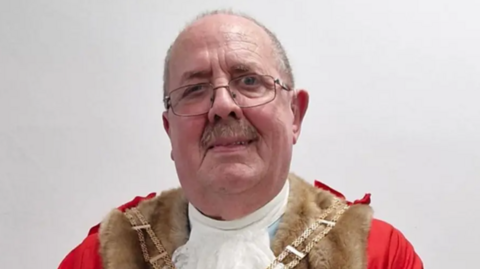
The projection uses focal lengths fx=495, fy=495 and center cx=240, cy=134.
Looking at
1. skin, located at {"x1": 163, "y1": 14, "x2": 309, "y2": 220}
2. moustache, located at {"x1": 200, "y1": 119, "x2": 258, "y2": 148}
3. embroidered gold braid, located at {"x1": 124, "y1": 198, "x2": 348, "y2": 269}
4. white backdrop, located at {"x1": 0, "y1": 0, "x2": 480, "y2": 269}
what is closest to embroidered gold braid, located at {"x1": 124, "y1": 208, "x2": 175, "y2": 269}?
embroidered gold braid, located at {"x1": 124, "y1": 198, "x2": 348, "y2": 269}

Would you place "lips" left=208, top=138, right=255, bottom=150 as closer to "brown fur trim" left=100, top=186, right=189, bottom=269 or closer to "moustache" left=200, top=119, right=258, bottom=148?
"moustache" left=200, top=119, right=258, bottom=148

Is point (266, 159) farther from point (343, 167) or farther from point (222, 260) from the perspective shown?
point (343, 167)

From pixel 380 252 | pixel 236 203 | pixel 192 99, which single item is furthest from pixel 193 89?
pixel 380 252

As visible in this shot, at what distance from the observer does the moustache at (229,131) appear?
2.79 ft

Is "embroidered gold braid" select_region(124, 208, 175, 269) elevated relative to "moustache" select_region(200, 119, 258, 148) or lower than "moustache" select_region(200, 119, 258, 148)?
lower

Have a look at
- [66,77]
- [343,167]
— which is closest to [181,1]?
[66,77]

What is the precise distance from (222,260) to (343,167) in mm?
539

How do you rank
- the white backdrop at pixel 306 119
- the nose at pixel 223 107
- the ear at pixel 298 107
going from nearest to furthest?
the nose at pixel 223 107 → the ear at pixel 298 107 → the white backdrop at pixel 306 119

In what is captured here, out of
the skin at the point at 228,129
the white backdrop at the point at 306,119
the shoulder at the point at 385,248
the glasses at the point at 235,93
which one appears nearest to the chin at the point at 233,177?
the skin at the point at 228,129

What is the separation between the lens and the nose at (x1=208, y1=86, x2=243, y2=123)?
85 centimetres

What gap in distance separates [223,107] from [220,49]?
0.12 meters

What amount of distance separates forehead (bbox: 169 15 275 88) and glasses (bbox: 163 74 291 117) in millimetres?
18

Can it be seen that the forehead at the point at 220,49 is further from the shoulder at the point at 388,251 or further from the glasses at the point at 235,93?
the shoulder at the point at 388,251

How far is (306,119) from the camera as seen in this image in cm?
133
